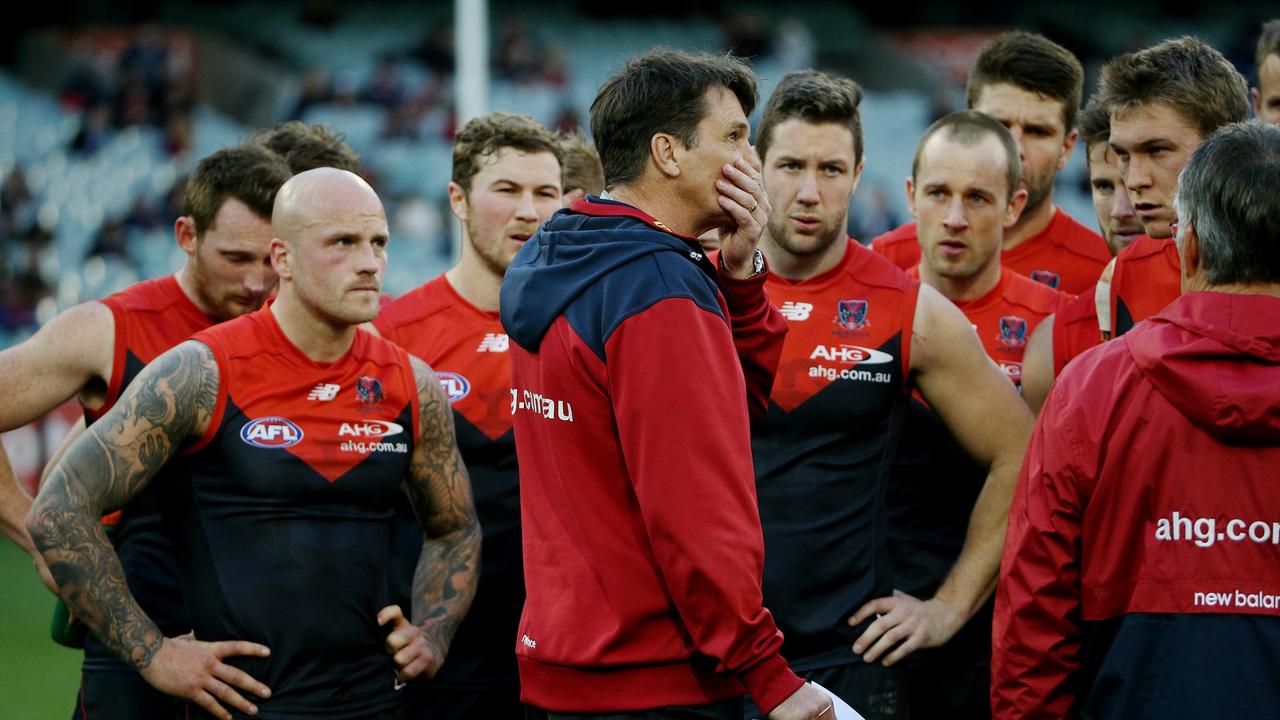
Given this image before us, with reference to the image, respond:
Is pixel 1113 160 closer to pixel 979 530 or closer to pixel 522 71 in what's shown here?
pixel 979 530

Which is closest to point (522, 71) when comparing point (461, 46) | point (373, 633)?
point (461, 46)

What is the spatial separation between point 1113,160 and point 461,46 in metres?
11.6

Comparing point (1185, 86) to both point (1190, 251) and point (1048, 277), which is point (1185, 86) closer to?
point (1190, 251)

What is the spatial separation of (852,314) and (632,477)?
1818mm

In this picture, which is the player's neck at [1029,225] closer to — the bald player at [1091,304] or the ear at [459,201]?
the bald player at [1091,304]

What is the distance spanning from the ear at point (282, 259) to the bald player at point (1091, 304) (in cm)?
252

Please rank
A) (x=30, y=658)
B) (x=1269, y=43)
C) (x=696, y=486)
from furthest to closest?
(x=30, y=658)
(x=1269, y=43)
(x=696, y=486)

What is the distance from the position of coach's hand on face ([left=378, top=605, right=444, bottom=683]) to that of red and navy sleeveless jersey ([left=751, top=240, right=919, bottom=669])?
3.54 feet

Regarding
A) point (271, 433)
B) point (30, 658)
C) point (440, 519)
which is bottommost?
point (30, 658)

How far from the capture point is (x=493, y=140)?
5.48 meters

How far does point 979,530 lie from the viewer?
15.0 feet

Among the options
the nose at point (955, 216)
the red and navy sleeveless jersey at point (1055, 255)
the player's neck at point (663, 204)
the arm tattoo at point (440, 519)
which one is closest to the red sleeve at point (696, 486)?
the player's neck at point (663, 204)

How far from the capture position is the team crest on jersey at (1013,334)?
5172mm

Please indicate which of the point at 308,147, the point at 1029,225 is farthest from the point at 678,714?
the point at 1029,225
